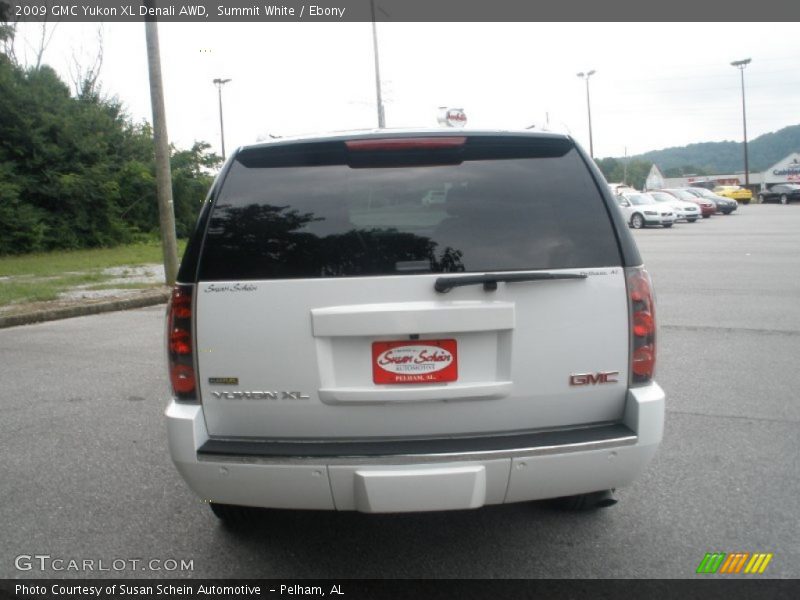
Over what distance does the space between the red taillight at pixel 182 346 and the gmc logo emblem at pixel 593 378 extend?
1.54 meters

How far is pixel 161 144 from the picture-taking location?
1427cm

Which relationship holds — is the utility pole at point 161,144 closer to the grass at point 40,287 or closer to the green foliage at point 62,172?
the grass at point 40,287

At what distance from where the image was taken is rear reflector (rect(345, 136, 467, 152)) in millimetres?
3143

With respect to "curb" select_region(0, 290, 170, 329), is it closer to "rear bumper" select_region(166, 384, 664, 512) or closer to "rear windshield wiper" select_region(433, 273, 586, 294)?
"rear bumper" select_region(166, 384, 664, 512)

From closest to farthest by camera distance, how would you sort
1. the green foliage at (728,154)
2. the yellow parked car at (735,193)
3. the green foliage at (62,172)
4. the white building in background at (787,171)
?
the green foliage at (62,172), the yellow parked car at (735,193), the white building in background at (787,171), the green foliage at (728,154)

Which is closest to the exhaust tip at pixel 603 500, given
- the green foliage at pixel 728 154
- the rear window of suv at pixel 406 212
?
the rear window of suv at pixel 406 212

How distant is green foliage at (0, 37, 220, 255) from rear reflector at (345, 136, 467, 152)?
79.6 ft

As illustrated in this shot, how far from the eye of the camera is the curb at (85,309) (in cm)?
1132

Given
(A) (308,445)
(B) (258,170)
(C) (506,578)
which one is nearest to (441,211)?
(B) (258,170)

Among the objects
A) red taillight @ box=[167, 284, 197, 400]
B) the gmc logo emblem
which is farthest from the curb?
the gmc logo emblem

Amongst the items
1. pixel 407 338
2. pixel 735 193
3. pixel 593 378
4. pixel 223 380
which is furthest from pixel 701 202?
pixel 223 380

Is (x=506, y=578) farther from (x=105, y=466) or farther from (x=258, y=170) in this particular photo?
(x=105, y=466)

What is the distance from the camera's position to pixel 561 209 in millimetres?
3123

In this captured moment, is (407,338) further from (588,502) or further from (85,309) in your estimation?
(85,309)
